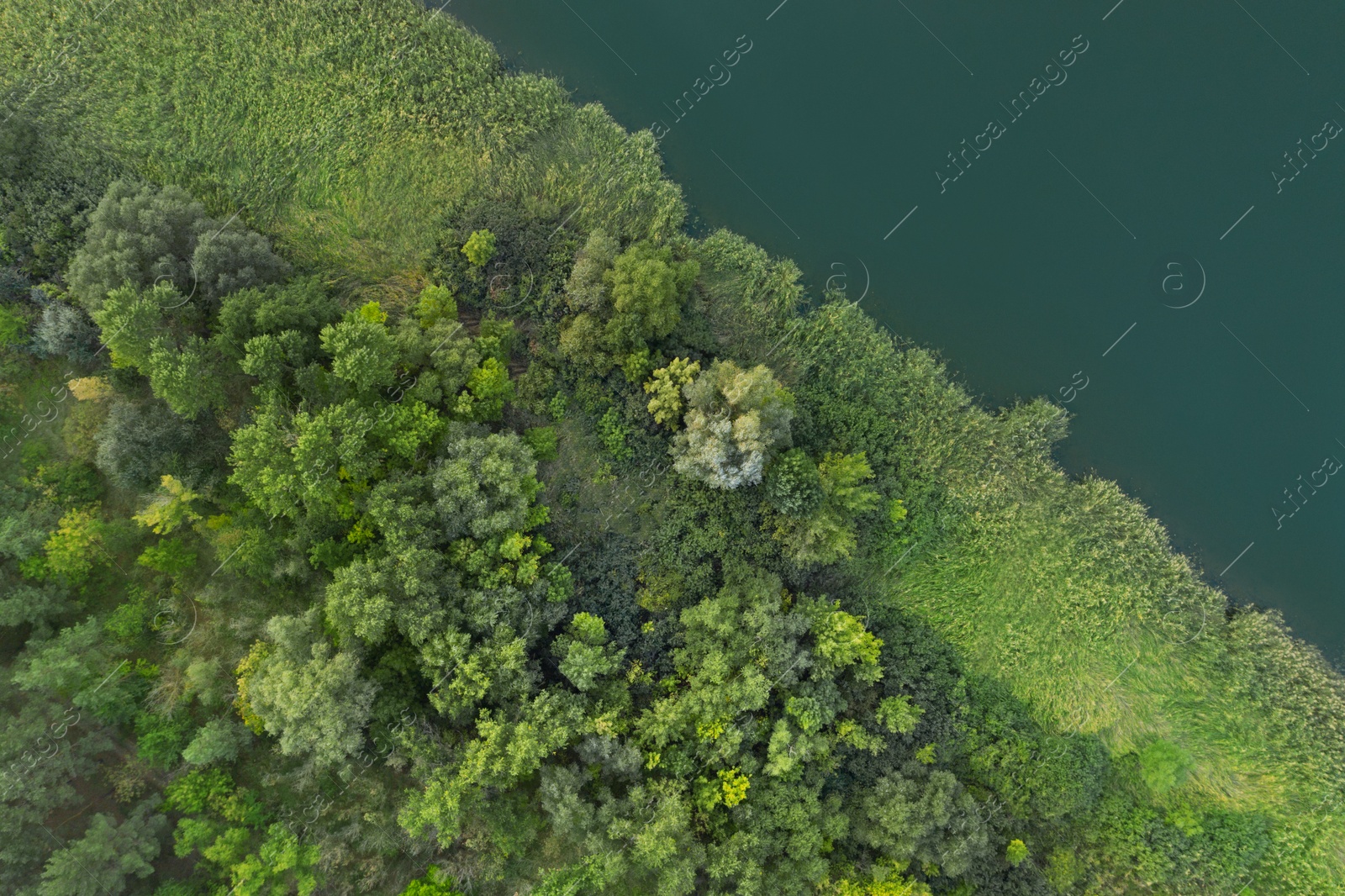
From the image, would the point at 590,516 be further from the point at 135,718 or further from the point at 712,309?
the point at 135,718

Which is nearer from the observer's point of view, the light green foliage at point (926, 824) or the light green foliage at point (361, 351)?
the light green foliage at point (361, 351)

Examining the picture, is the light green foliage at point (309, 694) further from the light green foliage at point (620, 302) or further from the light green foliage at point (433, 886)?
the light green foliage at point (620, 302)

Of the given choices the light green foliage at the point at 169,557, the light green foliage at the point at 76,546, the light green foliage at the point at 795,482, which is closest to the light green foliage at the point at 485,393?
the light green foliage at the point at 795,482

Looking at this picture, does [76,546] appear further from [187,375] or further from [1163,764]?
[1163,764]

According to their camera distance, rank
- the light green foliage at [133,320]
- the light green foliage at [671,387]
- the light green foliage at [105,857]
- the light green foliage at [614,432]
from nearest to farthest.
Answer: the light green foliage at [105,857] → the light green foliage at [133,320] → the light green foliage at [671,387] → the light green foliage at [614,432]

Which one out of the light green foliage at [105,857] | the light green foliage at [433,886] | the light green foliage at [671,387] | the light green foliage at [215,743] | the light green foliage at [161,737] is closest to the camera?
the light green foliage at [105,857]

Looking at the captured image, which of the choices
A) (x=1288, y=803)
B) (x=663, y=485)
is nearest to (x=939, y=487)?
(x=663, y=485)

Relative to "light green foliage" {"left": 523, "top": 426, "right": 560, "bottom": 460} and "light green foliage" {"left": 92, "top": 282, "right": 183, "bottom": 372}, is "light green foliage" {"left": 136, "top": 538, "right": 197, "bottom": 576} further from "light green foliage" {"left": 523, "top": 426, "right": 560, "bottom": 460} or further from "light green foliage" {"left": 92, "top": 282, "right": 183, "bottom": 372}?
"light green foliage" {"left": 523, "top": 426, "right": 560, "bottom": 460}
